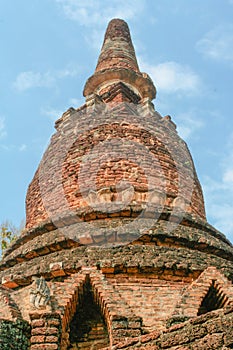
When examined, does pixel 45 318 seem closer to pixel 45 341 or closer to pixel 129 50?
pixel 45 341

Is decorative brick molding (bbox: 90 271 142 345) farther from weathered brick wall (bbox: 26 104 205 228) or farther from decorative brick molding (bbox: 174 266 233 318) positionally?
weathered brick wall (bbox: 26 104 205 228)

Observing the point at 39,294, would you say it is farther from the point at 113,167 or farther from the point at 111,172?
the point at 113,167

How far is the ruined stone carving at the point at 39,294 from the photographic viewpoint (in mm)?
6305

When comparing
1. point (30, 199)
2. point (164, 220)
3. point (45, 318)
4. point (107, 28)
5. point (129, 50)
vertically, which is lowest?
point (45, 318)

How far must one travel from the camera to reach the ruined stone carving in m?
6.30

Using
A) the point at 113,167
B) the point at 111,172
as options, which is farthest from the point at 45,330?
the point at 113,167

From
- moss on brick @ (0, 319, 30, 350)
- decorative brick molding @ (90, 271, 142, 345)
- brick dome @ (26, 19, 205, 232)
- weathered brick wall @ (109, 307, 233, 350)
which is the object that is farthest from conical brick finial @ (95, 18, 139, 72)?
weathered brick wall @ (109, 307, 233, 350)

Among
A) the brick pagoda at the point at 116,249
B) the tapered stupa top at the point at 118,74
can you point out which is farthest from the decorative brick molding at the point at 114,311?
the tapered stupa top at the point at 118,74

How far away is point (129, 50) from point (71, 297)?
10.1 meters

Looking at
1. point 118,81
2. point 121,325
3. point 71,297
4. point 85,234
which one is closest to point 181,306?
point 121,325

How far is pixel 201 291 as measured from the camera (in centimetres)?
673

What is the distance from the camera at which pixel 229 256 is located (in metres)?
8.37

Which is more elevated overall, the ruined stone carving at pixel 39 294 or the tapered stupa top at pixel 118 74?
the tapered stupa top at pixel 118 74

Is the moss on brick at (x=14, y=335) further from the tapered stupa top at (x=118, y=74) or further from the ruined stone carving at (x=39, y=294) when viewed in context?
the tapered stupa top at (x=118, y=74)
